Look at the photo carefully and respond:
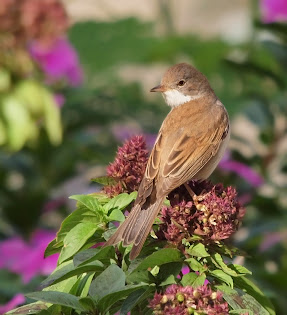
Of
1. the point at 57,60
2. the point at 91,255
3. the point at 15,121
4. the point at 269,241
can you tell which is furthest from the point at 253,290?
the point at 57,60

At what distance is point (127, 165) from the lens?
2.28 metres

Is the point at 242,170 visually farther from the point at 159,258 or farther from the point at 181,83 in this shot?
the point at 159,258

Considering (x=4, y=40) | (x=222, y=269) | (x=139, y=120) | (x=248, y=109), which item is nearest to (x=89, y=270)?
(x=222, y=269)

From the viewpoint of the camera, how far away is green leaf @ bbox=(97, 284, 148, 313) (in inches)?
73.7

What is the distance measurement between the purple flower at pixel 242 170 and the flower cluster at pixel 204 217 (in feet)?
7.34

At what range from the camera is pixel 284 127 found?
16.1 feet

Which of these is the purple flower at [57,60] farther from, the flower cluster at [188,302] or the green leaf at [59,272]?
the flower cluster at [188,302]

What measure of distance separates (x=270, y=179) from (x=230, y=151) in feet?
1.01

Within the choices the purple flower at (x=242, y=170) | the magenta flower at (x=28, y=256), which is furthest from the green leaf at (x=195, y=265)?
the purple flower at (x=242, y=170)

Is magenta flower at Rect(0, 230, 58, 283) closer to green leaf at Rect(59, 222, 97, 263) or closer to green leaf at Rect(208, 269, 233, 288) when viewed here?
green leaf at Rect(59, 222, 97, 263)

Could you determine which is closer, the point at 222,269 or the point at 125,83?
the point at 222,269

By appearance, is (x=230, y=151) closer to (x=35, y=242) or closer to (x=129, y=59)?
(x=35, y=242)

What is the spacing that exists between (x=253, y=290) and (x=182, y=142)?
1131 mm

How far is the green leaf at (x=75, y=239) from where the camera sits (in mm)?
2021
